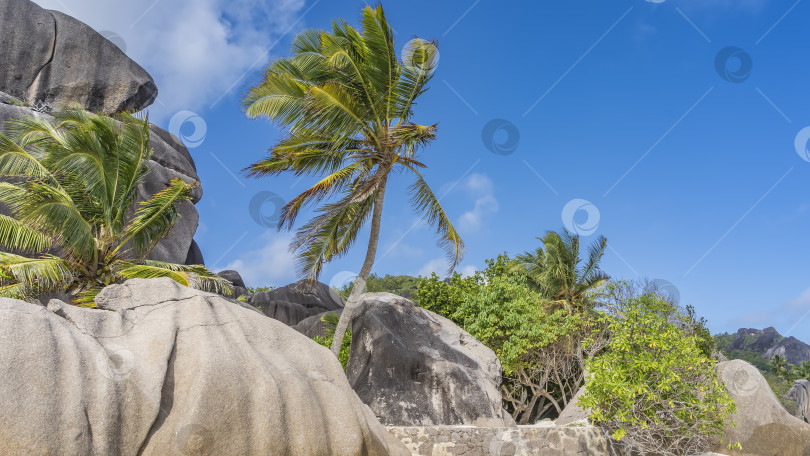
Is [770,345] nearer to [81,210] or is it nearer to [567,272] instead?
[567,272]

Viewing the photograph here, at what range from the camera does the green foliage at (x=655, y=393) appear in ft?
31.6

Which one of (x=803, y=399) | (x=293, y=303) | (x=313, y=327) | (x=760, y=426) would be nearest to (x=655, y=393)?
(x=760, y=426)

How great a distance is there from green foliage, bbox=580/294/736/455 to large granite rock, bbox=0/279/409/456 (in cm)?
506

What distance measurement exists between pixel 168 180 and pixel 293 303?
1177cm

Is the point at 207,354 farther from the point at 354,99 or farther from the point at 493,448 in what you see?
the point at 354,99

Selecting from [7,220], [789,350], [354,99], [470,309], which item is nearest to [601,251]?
[470,309]

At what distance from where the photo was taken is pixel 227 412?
17.1 feet

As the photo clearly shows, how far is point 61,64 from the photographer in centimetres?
2422

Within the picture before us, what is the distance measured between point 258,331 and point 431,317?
976cm

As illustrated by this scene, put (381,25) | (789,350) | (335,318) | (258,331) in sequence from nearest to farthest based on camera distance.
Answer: (258,331), (381,25), (335,318), (789,350)

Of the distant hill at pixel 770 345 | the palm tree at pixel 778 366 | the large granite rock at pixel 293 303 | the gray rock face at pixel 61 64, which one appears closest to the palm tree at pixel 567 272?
the large granite rock at pixel 293 303

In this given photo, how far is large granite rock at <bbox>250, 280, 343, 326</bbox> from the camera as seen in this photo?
3130 cm

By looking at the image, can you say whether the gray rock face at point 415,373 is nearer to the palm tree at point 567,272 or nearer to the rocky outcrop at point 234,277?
the palm tree at point 567,272

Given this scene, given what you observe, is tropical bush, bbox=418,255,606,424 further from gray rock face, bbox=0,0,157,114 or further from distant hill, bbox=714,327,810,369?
distant hill, bbox=714,327,810,369
